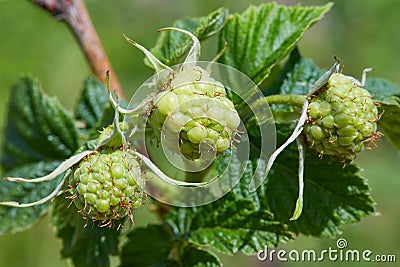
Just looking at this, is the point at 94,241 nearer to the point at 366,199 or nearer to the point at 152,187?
the point at 152,187

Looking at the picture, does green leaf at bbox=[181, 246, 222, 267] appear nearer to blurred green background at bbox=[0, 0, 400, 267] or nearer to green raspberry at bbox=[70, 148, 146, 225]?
green raspberry at bbox=[70, 148, 146, 225]

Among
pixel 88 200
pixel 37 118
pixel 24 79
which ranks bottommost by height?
pixel 88 200

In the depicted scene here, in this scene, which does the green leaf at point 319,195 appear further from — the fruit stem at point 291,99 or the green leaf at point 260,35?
the green leaf at point 260,35

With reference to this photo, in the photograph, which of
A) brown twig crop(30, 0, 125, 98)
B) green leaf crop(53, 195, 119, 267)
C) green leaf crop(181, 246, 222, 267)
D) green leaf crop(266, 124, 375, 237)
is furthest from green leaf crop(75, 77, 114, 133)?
green leaf crop(266, 124, 375, 237)

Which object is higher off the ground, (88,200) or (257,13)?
(257,13)

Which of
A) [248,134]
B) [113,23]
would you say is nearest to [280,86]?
[248,134]

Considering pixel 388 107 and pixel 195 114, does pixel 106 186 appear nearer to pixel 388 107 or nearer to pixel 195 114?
pixel 195 114

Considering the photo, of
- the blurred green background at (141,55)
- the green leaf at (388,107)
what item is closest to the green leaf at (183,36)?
the green leaf at (388,107)
